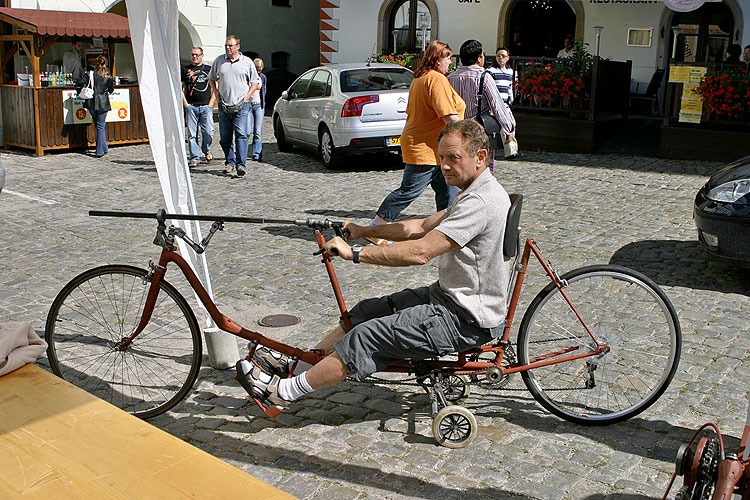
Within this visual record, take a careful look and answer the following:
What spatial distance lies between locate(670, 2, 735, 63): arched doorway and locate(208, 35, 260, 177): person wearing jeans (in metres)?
12.0

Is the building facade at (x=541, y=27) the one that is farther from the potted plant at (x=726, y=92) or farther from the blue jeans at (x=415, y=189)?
the blue jeans at (x=415, y=189)

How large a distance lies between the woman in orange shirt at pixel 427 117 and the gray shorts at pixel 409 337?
11.9 feet

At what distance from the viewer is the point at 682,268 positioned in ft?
24.6

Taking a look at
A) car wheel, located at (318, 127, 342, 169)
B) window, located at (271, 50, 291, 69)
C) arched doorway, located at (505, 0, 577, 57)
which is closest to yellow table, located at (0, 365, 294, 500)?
car wheel, located at (318, 127, 342, 169)

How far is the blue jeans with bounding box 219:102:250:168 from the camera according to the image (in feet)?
41.2

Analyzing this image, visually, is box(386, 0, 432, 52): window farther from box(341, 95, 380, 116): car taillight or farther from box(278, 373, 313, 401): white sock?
box(278, 373, 313, 401): white sock

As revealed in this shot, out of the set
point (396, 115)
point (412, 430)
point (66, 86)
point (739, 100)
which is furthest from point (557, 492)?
point (66, 86)

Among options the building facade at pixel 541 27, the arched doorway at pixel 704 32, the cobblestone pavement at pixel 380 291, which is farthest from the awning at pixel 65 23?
the arched doorway at pixel 704 32

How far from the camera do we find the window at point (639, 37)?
20.4m

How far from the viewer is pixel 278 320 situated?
609cm

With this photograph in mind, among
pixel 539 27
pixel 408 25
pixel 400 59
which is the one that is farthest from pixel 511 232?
pixel 539 27

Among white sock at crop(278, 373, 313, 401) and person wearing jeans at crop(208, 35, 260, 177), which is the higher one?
person wearing jeans at crop(208, 35, 260, 177)

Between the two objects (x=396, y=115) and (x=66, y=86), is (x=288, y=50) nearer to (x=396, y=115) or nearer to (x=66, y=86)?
(x=66, y=86)

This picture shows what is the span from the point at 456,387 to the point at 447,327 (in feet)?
2.09
